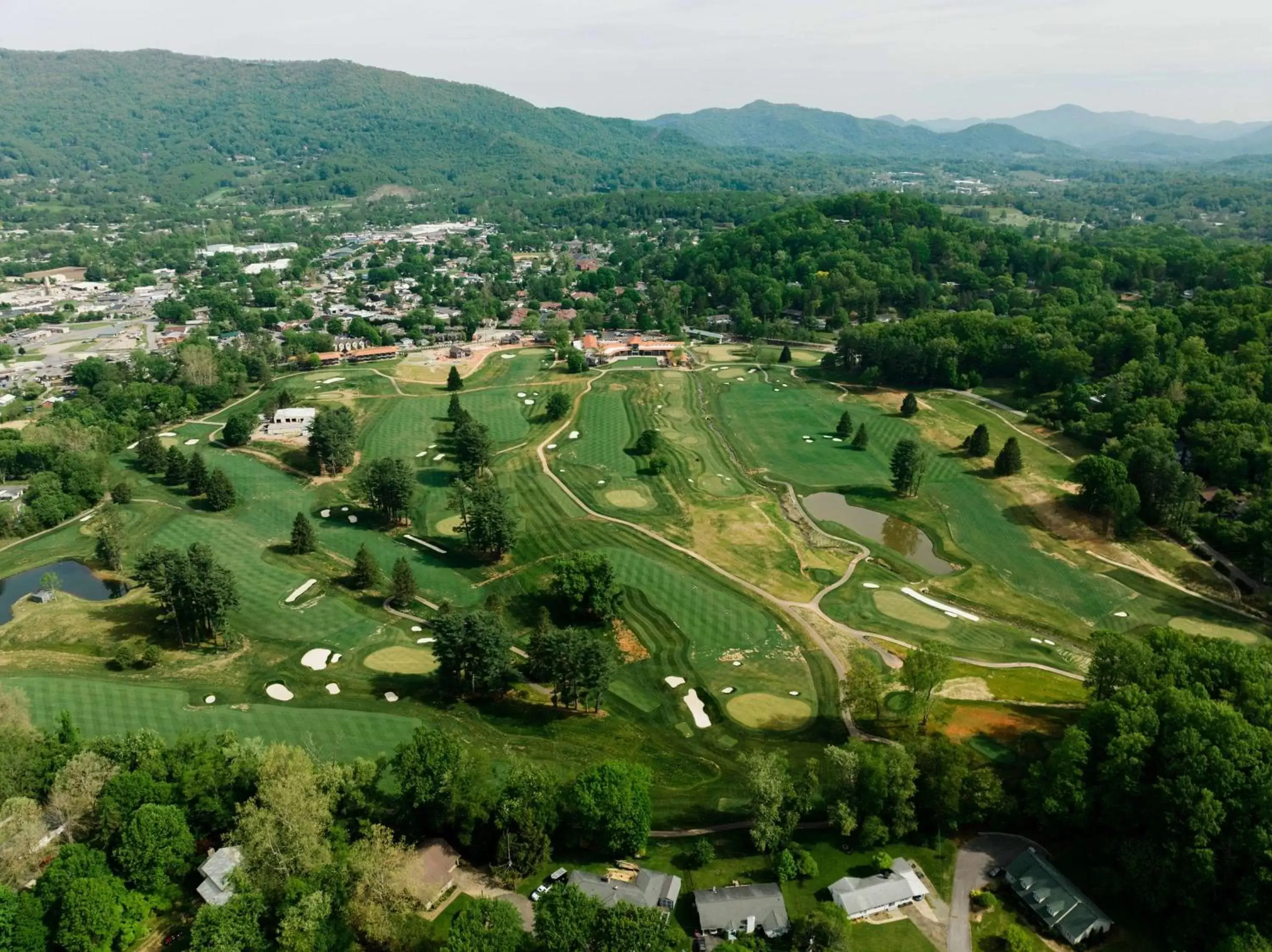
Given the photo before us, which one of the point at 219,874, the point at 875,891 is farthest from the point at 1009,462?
the point at 219,874

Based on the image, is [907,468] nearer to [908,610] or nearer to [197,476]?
[908,610]

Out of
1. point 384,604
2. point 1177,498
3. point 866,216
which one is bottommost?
point 384,604

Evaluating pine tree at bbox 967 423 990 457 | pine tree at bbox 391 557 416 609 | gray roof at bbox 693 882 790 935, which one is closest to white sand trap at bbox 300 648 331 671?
pine tree at bbox 391 557 416 609

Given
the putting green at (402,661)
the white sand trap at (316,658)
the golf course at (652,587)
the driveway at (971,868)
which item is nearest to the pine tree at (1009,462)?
the golf course at (652,587)

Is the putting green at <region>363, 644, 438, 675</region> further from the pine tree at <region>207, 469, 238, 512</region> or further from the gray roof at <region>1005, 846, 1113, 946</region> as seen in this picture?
the gray roof at <region>1005, 846, 1113, 946</region>

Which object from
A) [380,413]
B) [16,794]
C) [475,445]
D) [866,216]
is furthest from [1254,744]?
[866,216]

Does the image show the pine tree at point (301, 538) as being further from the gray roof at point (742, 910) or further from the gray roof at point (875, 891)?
the gray roof at point (875, 891)

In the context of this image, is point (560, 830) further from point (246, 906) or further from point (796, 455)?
point (796, 455)
